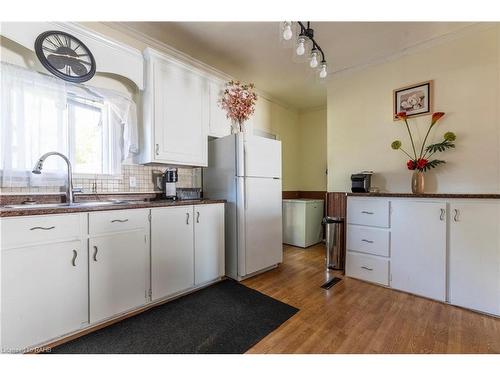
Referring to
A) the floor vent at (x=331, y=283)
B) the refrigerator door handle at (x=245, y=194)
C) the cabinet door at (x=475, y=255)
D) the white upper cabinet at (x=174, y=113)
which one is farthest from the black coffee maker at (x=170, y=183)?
the cabinet door at (x=475, y=255)

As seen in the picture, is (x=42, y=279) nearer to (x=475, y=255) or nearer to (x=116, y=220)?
(x=116, y=220)

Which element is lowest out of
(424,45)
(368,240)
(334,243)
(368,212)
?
(334,243)

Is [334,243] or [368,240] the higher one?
[368,240]

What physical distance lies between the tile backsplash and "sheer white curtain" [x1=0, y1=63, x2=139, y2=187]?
48 millimetres

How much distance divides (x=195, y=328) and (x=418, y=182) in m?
2.47

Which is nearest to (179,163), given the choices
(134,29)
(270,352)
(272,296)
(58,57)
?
(58,57)

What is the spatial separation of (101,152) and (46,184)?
52cm

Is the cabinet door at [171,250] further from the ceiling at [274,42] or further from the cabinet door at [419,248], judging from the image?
the cabinet door at [419,248]

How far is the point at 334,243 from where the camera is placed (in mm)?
2764

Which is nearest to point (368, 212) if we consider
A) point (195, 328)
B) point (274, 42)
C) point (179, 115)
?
point (195, 328)

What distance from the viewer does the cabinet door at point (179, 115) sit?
7.18 ft

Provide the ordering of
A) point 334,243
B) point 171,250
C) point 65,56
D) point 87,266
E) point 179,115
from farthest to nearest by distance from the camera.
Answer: point 334,243 → point 179,115 → point 171,250 → point 65,56 → point 87,266

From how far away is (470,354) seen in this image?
133 cm

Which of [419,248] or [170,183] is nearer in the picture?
[419,248]
